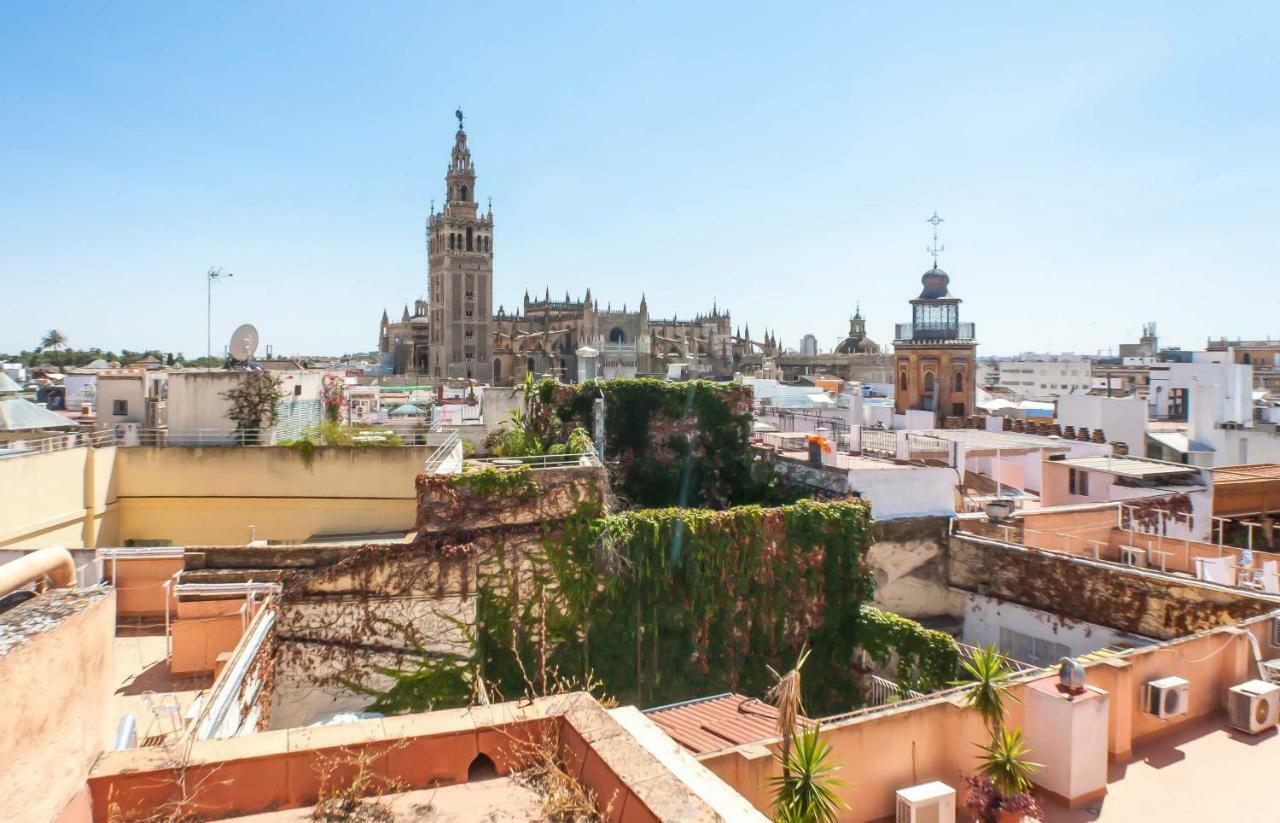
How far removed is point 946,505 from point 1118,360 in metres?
72.5

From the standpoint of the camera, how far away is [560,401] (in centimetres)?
1895

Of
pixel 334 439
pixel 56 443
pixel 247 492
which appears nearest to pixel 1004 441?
pixel 334 439

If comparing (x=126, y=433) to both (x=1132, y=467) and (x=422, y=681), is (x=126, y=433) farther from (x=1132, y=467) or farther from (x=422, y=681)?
(x=1132, y=467)

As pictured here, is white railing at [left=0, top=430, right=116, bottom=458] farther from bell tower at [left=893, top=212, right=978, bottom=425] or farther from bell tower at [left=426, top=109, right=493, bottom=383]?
bell tower at [left=426, top=109, right=493, bottom=383]

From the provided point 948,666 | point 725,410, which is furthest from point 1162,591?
point 725,410

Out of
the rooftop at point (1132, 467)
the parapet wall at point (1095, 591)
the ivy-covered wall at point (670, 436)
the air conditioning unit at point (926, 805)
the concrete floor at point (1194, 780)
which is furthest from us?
the ivy-covered wall at point (670, 436)

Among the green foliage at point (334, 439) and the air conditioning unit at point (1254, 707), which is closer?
the air conditioning unit at point (1254, 707)

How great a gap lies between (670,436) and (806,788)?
13.2m

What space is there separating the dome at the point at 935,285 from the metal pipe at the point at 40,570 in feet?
121

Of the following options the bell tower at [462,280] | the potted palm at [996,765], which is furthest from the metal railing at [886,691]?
the bell tower at [462,280]

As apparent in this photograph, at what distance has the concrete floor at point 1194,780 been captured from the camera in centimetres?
705

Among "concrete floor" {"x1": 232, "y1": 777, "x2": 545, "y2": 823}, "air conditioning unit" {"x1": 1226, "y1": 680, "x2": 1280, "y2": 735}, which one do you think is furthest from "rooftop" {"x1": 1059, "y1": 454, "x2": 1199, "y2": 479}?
"concrete floor" {"x1": 232, "y1": 777, "x2": 545, "y2": 823}

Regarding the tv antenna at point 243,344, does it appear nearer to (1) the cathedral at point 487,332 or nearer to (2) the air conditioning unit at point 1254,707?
(2) the air conditioning unit at point 1254,707

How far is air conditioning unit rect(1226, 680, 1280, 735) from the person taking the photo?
8.16 metres
